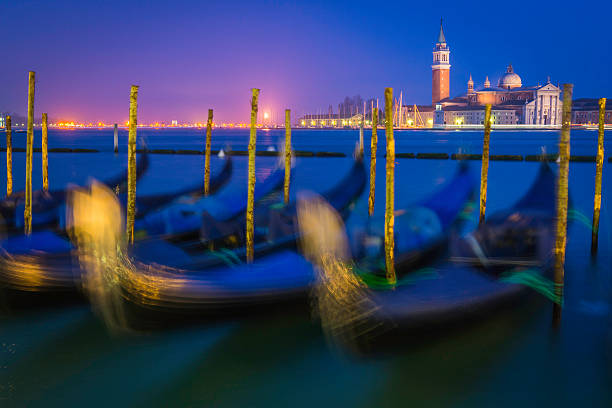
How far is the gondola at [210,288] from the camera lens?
314 cm

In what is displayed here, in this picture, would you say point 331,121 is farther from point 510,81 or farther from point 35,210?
point 35,210

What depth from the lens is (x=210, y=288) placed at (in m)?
3.18

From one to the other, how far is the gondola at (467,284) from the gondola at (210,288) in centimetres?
50

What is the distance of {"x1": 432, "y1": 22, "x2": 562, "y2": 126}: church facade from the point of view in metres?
60.8

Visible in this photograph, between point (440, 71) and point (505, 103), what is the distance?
1343 cm

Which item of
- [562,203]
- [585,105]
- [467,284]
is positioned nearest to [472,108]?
[585,105]

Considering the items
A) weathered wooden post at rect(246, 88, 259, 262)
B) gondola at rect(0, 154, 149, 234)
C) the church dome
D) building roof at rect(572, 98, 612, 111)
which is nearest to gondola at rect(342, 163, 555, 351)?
weathered wooden post at rect(246, 88, 259, 262)

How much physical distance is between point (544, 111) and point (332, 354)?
64.1 metres

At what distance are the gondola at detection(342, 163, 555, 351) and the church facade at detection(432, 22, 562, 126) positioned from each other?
199 feet

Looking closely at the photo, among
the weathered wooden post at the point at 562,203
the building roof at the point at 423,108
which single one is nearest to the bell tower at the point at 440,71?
the building roof at the point at 423,108

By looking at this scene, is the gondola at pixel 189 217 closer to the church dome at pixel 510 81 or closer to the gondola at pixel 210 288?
the gondola at pixel 210 288

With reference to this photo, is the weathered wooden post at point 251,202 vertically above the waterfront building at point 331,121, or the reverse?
the waterfront building at point 331,121

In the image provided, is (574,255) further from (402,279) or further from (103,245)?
(103,245)

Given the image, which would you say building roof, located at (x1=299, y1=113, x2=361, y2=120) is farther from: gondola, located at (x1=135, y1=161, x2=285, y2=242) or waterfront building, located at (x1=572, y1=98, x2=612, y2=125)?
gondola, located at (x1=135, y1=161, x2=285, y2=242)
